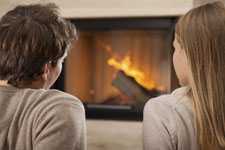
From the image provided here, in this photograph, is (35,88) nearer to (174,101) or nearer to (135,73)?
(174,101)

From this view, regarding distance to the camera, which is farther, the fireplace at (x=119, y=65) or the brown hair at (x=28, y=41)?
the fireplace at (x=119, y=65)

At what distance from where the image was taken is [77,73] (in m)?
2.88

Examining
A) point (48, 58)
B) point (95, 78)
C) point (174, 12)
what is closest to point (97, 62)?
point (95, 78)

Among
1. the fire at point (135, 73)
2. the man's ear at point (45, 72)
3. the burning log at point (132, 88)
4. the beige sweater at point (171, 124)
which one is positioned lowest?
the burning log at point (132, 88)

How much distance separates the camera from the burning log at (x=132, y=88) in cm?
274

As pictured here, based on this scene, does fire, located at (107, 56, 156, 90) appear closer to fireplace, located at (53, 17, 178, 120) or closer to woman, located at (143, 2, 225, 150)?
fireplace, located at (53, 17, 178, 120)

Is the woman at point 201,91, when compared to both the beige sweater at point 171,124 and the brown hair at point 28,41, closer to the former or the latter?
the beige sweater at point 171,124

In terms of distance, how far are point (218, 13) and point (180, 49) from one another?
0.46 ft

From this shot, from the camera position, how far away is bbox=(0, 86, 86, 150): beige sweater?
3.78ft

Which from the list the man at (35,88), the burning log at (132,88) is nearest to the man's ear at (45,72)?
the man at (35,88)

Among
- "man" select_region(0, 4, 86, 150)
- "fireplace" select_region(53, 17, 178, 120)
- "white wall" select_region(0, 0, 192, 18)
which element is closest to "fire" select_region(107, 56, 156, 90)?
"fireplace" select_region(53, 17, 178, 120)

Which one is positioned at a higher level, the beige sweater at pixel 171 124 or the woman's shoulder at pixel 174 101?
the woman's shoulder at pixel 174 101

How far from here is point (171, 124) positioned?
3.84ft

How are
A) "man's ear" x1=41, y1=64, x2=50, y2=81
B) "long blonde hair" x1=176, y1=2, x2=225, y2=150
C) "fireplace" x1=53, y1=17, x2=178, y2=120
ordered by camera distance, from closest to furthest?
1. "long blonde hair" x1=176, y1=2, x2=225, y2=150
2. "man's ear" x1=41, y1=64, x2=50, y2=81
3. "fireplace" x1=53, y1=17, x2=178, y2=120
